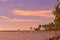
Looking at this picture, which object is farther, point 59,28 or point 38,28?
point 59,28

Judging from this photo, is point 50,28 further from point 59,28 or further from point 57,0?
point 57,0

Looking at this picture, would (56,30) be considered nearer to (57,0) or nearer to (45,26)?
(45,26)

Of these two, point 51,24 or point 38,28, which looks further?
point 51,24

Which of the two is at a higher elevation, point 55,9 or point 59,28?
point 55,9

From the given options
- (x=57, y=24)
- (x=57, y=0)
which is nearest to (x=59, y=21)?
(x=57, y=24)

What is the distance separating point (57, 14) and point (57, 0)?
517 millimetres

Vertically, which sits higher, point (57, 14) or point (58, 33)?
point (57, 14)

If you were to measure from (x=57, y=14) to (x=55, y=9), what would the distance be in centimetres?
20

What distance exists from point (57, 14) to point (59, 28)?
20.3 inches

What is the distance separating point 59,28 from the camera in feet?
30.0

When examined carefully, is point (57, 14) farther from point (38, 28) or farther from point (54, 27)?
point (38, 28)

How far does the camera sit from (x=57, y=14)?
360 inches

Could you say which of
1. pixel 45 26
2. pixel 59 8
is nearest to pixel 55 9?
pixel 59 8

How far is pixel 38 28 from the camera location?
27.9 feet
